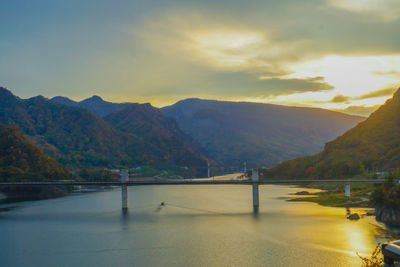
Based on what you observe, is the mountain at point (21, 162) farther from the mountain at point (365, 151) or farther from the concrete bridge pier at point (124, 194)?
the mountain at point (365, 151)

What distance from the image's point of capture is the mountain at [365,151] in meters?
154

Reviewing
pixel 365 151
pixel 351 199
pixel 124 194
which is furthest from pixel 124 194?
pixel 365 151

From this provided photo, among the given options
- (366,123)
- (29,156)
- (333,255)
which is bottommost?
(333,255)

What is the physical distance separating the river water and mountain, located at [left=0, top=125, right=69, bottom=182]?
191ft

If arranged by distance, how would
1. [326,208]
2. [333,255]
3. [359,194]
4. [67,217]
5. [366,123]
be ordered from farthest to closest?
[366,123] < [359,194] < [326,208] < [67,217] < [333,255]

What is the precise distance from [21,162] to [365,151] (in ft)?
445

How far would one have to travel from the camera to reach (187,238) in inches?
2146

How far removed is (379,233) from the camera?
177 feet

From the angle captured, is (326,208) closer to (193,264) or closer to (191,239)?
(191,239)

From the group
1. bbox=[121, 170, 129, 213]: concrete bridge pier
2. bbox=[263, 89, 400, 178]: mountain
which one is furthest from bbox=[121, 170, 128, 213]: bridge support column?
bbox=[263, 89, 400, 178]: mountain

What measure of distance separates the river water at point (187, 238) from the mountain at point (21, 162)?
191 ft

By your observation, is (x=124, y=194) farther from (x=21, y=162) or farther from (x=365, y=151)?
(x=365, y=151)

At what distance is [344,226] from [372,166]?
103 meters

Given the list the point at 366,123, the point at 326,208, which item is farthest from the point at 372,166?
the point at 326,208
